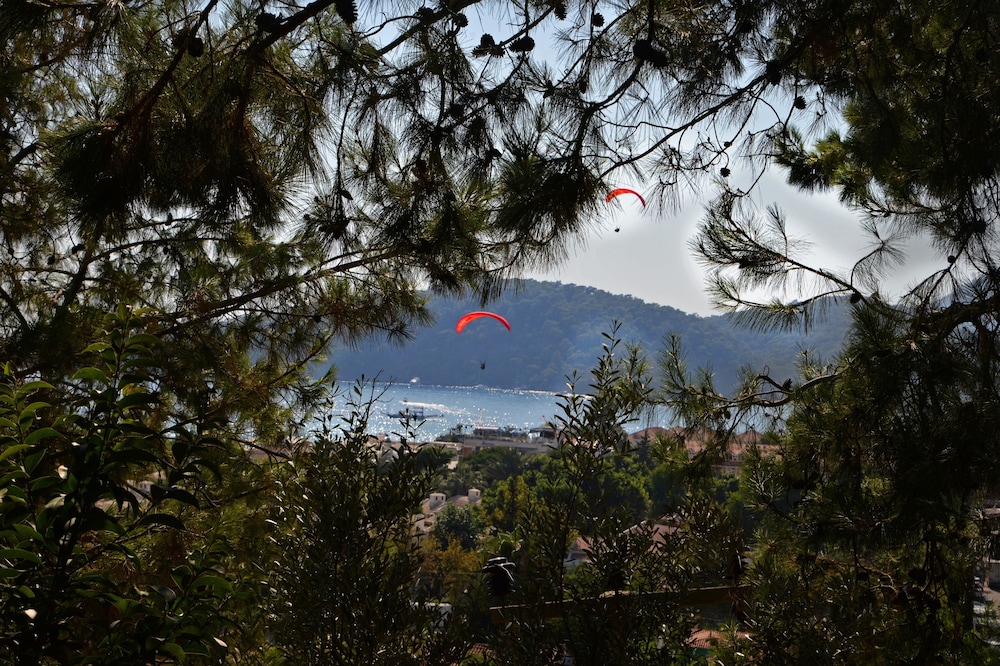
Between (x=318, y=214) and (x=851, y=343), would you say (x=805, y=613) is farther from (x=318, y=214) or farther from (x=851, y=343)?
(x=318, y=214)

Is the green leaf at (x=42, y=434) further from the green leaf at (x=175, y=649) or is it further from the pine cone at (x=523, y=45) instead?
the pine cone at (x=523, y=45)

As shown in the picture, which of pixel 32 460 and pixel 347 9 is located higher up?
pixel 347 9

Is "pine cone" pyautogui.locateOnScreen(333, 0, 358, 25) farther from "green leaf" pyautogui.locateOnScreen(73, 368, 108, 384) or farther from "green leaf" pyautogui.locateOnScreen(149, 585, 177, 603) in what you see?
"green leaf" pyautogui.locateOnScreen(149, 585, 177, 603)

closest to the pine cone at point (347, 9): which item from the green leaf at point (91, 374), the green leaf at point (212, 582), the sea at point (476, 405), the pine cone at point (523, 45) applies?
the pine cone at point (523, 45)

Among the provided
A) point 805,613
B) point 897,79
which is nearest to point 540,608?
point 805,613

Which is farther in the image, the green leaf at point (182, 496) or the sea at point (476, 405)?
the sea at point (476, 405)

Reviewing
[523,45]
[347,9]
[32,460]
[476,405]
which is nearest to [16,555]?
[32,460]

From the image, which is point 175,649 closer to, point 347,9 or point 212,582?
point 212,582

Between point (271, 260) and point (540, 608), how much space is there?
2.50 m

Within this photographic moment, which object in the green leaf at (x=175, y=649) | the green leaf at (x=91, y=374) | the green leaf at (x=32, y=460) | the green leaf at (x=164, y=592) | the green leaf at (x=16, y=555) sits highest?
the green leaf at (x=91, y=374)

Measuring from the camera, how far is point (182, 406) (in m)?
3.49

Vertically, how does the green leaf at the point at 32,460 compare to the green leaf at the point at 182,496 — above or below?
above

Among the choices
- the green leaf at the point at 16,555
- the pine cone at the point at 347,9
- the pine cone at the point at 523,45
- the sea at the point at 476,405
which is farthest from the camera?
the sea at the point at 476,405

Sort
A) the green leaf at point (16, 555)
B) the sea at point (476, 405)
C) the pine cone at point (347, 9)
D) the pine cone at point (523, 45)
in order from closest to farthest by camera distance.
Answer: the green leaf at point (16, 555)
the pine cone at point (347, 9)
the pine cone at point (523, 45)
the sea at point (476, 405)
